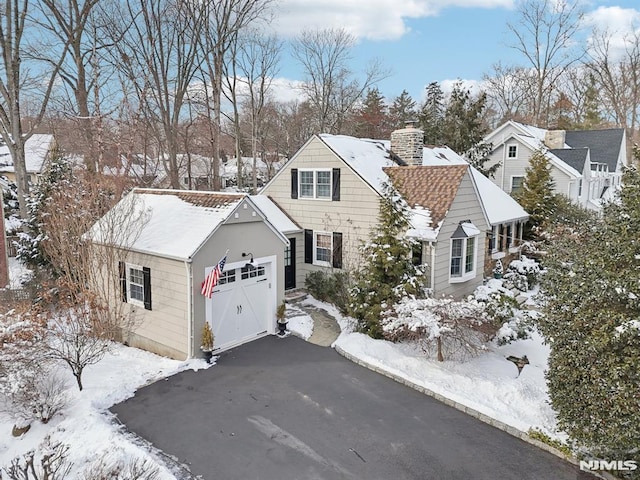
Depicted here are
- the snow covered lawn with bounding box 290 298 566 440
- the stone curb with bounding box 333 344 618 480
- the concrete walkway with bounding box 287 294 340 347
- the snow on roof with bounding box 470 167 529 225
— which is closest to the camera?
the stone curb with bounding box 333 344 618 480

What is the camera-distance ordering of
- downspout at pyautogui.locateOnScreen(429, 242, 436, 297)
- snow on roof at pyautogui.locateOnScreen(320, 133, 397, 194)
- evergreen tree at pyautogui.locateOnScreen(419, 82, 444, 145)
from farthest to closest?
1. evergreen tree at pyautogui.locateOnScreen(419, 82, 444, 145)
2. snow on roof at pyautogui.locateOnScreen(320, 133, 397, 194)
3. downspout at pyautogui.locateOnScreen(429, 242, 436, 297)

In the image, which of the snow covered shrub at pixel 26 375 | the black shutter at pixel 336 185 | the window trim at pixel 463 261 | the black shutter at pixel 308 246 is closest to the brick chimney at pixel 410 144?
the black shutter at pixel 336 185

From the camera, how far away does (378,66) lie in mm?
35812

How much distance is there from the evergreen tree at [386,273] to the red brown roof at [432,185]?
2239 millimetres

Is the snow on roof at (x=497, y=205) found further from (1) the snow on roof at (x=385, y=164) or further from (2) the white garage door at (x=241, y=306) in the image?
(2) the white garage door at (x=241, y=306)

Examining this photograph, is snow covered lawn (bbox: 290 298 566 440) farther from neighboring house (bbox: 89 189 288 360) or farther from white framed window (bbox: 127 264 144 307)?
white framed window (bbox: 127 264 144 307)

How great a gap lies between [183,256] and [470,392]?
738 centimetres

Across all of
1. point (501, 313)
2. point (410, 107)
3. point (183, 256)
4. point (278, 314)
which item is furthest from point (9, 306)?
point (410, 107)

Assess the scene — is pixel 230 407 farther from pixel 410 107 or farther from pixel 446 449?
pixel 410 107

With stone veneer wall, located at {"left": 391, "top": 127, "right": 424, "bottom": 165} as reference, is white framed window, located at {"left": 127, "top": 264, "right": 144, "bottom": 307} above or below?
below

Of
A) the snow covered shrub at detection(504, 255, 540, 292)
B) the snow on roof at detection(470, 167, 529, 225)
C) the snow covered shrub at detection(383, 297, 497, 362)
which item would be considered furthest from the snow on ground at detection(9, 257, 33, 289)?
the snow covered shrub at detection(504, 255, 540, 292)

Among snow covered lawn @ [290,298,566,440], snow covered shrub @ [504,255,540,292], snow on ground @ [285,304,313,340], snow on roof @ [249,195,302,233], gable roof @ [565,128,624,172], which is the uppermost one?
gable roof @ [565,128,624,172]

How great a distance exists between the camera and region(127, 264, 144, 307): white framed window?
1191 centimetres

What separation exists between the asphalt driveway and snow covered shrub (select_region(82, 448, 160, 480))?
59cm
